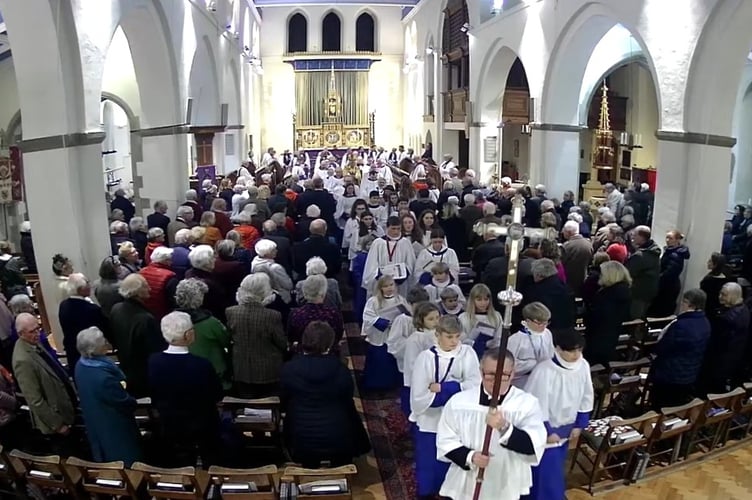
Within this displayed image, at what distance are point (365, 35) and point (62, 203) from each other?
27.2 metres

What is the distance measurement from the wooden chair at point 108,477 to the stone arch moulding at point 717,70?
26.1 feet

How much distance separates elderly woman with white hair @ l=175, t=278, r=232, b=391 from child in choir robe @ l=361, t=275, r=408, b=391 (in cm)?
145

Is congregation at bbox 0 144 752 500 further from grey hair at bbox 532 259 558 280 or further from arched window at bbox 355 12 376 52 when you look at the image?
arched window at bbox 355 12 376 52

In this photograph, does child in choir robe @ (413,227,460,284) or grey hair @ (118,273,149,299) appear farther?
child in choir robe @ (413,227,460,284)

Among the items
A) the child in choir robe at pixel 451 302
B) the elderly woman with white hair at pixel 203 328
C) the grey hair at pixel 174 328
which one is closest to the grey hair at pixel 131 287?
the elderly woman with white hair at pixel 203 328

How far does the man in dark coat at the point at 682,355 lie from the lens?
19.6ft

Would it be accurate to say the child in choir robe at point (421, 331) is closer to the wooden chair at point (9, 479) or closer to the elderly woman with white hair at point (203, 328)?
the elderly woman with white hair at point (203, 328)

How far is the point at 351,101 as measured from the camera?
32.8 m

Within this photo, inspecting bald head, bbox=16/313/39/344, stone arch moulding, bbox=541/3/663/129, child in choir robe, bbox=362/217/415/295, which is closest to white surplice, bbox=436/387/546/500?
bald head, bbox=16/313/39/344

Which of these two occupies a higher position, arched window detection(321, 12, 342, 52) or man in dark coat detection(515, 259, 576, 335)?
arched window detection(321, 12, 342, 52)

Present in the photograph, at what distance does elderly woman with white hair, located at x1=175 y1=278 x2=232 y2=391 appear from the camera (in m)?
5.73

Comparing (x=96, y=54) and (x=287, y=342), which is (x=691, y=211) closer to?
(x=287, y=342)

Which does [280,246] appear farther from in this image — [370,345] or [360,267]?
[370,345]

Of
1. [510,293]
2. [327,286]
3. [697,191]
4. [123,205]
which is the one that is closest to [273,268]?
[327,286]
